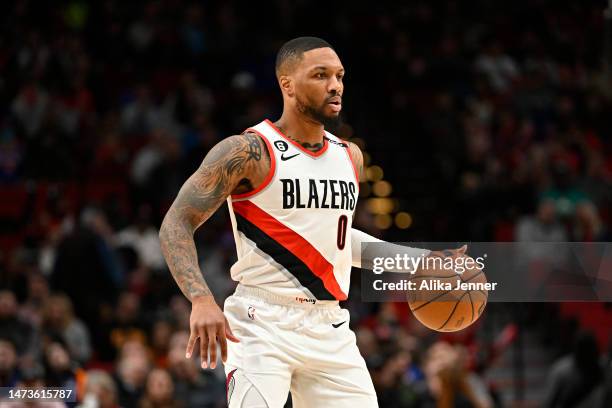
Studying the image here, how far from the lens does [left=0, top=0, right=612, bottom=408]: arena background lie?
11141mm

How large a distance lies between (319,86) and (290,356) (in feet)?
4.56

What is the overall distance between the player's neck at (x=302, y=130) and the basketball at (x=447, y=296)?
A: 1024mm

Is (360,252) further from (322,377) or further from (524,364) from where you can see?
(524,364)

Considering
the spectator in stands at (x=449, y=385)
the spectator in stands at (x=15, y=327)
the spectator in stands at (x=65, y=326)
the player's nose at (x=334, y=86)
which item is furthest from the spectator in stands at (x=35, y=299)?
the player's nose at (x=334, y=86)

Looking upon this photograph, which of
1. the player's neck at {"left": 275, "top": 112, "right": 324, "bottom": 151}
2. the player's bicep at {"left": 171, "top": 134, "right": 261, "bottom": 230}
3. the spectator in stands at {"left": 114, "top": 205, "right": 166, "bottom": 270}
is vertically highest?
the player's neck at {"left": 275, "top": 112, "right": 324, "bottom": 151}

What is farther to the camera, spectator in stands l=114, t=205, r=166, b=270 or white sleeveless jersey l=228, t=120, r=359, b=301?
spectator in stands l=114, t=205, r=166, b=270

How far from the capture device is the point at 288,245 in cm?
538

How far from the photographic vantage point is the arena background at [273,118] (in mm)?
11141

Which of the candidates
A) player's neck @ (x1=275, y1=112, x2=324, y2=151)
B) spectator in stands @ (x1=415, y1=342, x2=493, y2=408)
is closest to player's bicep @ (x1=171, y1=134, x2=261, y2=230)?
player's neck @ (x1=275, y1=112, x2=324, y2=151)

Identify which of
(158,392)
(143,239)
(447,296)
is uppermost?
(447,296)

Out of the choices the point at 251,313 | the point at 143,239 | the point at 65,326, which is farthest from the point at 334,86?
the point at 143,239

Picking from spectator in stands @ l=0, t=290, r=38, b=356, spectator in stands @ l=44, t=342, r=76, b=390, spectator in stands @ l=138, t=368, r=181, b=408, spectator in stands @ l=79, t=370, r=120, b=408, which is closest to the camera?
spectator in stands @ l=44, t=342, r=76, b=390

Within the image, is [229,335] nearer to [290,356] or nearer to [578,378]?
[290,356]

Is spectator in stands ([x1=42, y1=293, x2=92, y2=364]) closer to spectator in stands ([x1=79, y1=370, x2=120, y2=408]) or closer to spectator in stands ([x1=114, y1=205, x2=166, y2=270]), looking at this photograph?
spectator in stands ([x1=114, y1=205, x2=166, y2=270])
